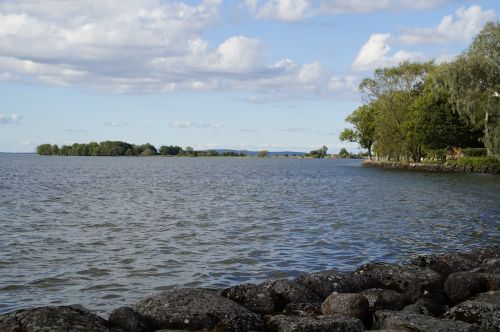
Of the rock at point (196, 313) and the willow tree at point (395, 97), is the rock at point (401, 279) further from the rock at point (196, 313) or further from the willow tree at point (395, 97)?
the willow tree at point (395, 97)

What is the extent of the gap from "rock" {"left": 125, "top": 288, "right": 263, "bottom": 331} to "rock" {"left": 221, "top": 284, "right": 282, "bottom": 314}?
0.74 meters

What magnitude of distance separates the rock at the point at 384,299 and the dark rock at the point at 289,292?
1033mm

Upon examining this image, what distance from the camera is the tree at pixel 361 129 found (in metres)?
120

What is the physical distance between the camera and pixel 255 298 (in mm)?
11016

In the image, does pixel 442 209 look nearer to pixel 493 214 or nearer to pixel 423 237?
pixel 493 214

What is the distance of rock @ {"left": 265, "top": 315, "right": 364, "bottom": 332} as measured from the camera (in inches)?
345

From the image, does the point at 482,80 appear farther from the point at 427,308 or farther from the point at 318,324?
the point at 318,324

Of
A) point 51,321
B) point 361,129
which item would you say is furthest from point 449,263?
point 361,129

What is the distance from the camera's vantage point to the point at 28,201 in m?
A: 37.0

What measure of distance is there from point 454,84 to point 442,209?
99.3 feet

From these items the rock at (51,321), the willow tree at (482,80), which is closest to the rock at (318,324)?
the rock at (51,321)

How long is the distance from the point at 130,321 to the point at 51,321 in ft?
4.53

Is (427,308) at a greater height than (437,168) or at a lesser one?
lesser

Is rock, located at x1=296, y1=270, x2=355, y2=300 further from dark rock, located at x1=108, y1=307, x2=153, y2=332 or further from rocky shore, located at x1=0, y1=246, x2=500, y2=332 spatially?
dark rock, located at x1=108, y1=307, x2=153, y2=332
